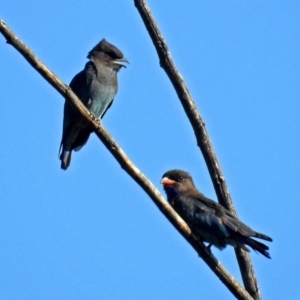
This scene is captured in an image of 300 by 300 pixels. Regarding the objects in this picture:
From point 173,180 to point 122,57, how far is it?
220 centimetres

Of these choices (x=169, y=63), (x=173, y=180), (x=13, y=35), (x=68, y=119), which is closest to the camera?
(x=13, y=35)

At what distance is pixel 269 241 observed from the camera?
6727 millimetres

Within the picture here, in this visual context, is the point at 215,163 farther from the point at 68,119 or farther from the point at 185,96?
the point at 68,119

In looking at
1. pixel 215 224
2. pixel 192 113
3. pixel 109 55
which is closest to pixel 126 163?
pixel 192 113

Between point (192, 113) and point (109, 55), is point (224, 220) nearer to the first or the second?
point (192, 113)

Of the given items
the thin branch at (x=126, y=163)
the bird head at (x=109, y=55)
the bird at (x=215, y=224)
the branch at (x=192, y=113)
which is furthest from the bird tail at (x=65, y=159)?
the thin branch at (x=126, y=163)

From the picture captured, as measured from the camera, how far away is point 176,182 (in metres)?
8.32

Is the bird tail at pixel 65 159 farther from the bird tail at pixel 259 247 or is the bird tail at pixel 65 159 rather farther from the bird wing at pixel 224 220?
the bird tail at pixel 259 247

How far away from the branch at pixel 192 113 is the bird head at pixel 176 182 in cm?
117

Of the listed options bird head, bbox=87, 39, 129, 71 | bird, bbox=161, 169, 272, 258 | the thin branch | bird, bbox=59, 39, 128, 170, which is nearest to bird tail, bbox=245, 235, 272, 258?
bird, bbox=161, 169, 272, 258

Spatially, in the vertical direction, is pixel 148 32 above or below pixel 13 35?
above

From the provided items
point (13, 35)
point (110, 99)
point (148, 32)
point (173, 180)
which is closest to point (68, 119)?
point (110, 99)

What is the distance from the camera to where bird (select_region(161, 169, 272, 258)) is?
22.3 ft

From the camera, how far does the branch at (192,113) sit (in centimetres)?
661
